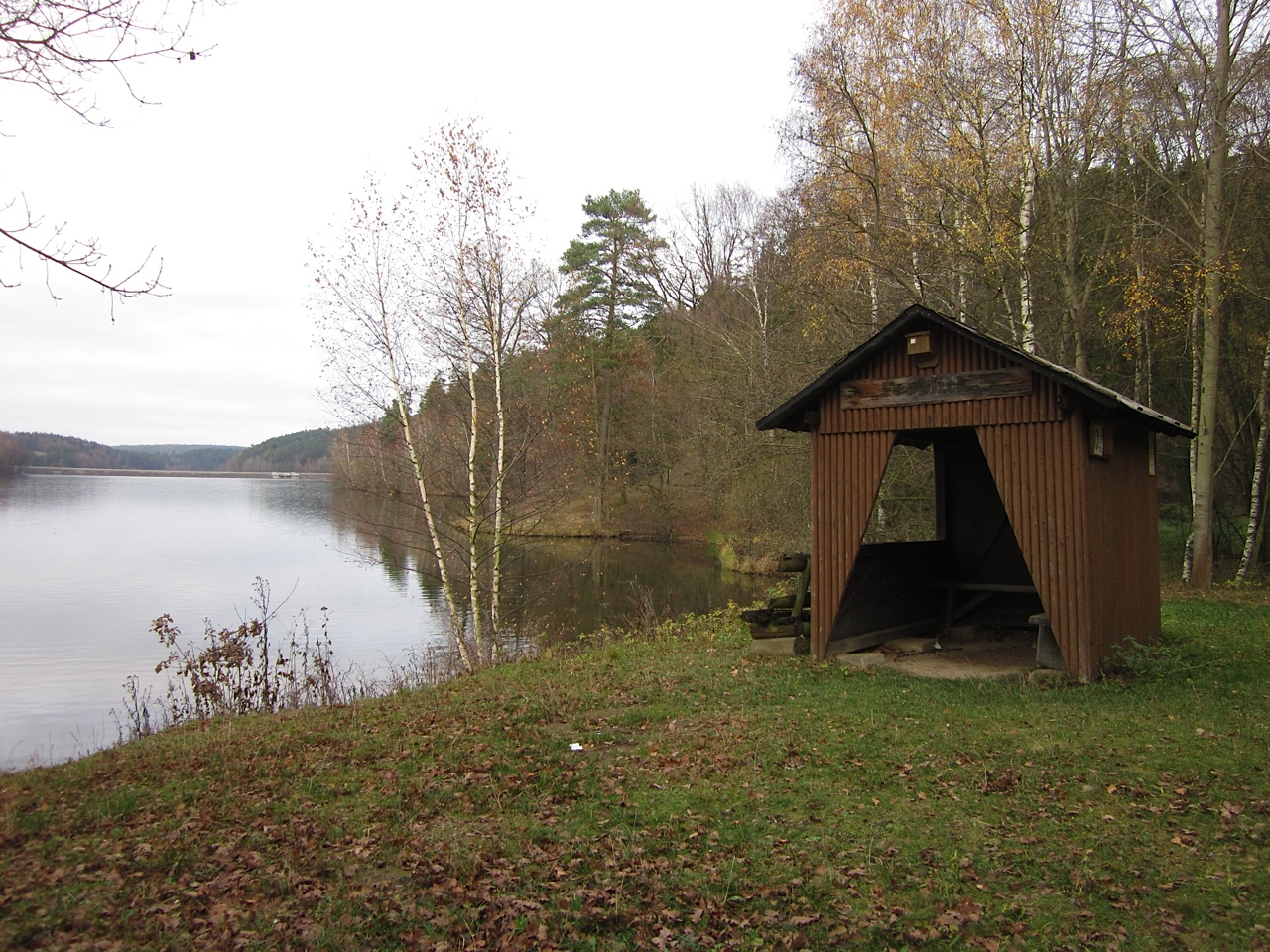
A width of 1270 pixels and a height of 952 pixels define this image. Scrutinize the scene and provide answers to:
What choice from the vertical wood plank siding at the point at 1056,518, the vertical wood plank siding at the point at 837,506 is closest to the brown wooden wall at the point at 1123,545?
the vertical wood plank siding at the point at 1056,518

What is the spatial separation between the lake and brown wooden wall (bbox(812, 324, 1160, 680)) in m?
8.35

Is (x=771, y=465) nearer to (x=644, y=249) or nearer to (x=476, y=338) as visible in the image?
(x=476, y=338)

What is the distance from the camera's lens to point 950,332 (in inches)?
370

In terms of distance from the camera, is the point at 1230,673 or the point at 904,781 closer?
the point at 904,781

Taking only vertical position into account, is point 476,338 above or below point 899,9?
below

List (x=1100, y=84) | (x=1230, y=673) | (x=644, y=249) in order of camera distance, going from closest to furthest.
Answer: (x=1230, y=673)
(x=1100, y=84)
(x=644, y=249)

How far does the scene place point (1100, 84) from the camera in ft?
51.6

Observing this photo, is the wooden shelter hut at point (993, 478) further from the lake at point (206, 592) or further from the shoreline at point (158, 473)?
the shoreline at point (158, 473)

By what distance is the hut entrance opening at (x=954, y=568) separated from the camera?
36.8 ft

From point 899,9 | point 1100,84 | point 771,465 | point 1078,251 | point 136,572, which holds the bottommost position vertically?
point 136,572

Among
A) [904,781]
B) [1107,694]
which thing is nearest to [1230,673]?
[1107,694]

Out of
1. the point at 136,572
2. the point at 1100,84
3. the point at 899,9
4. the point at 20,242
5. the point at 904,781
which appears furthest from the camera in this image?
the point at 136,572

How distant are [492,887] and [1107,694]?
6397 millimetres

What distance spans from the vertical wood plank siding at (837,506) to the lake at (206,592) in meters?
8.01
